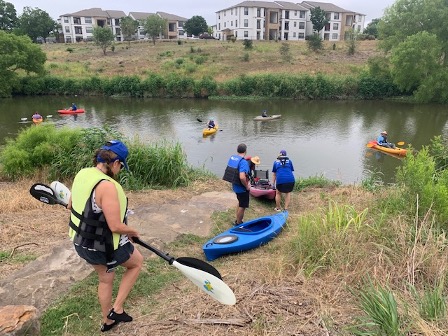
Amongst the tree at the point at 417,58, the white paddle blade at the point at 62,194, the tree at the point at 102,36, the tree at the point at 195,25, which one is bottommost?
the white paddle blade at the point at 62,194

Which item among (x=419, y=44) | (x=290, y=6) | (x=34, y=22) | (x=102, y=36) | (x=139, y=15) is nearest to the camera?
Answer: (x=419, y=44)

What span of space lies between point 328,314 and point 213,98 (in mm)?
32001

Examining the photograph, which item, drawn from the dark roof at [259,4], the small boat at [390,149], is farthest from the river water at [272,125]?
the dark roof at [259,4]

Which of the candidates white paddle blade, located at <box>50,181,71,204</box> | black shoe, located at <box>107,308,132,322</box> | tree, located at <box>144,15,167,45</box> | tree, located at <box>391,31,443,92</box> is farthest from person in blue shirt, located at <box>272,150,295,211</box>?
tree, located at <box>144,15,167,45</box>

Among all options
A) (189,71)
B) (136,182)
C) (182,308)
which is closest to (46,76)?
(189,71)

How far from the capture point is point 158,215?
6.50m

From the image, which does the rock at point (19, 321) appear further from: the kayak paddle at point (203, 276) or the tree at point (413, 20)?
the tree at point (413, 20)

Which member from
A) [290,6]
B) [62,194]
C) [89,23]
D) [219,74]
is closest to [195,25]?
[290,6]

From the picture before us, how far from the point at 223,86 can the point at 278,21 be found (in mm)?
33877

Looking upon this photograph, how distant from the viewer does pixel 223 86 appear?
114 feet

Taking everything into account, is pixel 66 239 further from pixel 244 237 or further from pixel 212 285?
pixel 212 285

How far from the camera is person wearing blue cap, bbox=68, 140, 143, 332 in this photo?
2.82 meters

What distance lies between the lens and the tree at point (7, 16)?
2354 inches

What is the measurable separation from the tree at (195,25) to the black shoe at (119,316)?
7012 cm
